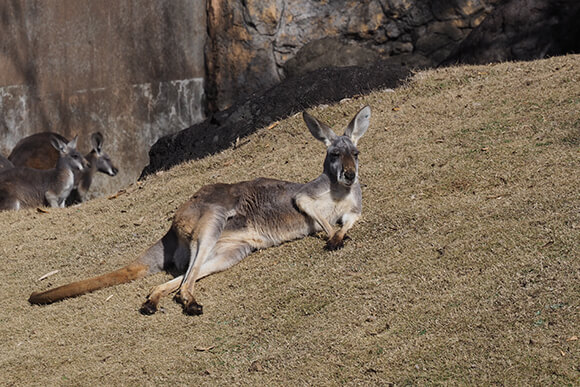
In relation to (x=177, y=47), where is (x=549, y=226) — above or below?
above

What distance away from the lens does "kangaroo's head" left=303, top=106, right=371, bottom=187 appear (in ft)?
20.4

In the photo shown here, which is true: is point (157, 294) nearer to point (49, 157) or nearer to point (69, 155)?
point (69, 155)

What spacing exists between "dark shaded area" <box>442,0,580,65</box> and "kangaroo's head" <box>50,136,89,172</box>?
6.04 metres

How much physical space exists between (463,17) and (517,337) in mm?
8206

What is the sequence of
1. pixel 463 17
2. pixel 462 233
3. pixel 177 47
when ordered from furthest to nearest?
pixel 177 47
pixel 463 17
pixel 462 233

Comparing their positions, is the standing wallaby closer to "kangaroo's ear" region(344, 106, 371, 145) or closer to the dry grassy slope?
the dry grassy slope

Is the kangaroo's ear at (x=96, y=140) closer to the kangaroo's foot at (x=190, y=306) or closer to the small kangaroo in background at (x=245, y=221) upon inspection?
the small kangaroo in background at (x=245, y=221)

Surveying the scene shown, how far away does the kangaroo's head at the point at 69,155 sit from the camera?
37.3 feet

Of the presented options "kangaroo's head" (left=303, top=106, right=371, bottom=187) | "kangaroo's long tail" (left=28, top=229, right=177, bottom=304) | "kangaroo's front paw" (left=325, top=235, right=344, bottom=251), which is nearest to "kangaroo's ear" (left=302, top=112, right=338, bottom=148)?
"kangaroo's head" (left=303, top=106, right=371, bottom=187)

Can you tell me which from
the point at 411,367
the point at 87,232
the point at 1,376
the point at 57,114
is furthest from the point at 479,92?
the point at 57,114

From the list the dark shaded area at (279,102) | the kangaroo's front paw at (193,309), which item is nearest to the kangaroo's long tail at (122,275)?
the kangaroo's front paw at (193,309)

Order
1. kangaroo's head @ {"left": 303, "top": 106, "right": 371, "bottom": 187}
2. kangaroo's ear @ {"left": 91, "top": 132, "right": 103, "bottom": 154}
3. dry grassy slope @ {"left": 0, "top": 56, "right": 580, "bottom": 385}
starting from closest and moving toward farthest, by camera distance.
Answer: dry grassy slope @ {"left": 0, "top": 56, "right": 580, "bottom": 385}, kangaroo's head @ {"left": 303, "top": 106, "right": 371, "bottom": 187}, kangaroo's ear @ {"left": 91, "top": 132, "right": 103, "bottom": 154}

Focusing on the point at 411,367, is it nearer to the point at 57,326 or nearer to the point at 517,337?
the point at 517,337

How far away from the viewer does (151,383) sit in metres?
4.66
